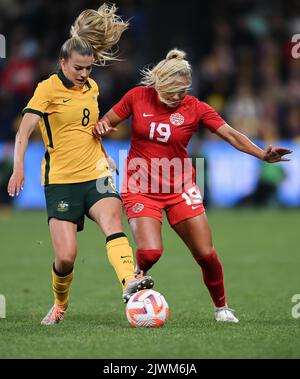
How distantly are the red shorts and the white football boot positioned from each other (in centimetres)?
80

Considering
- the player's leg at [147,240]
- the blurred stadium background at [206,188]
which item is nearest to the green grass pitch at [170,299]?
the blurred stadium background at [206,188]

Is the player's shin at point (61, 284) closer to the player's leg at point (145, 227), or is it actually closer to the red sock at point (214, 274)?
the player's leg at point (145, 227)

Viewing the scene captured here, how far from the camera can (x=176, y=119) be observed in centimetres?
730

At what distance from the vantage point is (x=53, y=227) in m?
7.13

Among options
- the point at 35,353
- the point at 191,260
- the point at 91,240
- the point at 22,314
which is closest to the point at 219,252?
the point at 191,260

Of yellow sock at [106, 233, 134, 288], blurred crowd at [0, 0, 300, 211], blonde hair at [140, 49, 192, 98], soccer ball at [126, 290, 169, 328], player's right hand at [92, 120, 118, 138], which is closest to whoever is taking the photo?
soccer ball at [126, 290, 169, 328]

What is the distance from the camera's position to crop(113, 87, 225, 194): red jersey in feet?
23.9

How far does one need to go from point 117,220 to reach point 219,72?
12340mm

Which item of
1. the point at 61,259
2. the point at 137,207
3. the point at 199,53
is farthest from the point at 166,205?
the point at 199,53

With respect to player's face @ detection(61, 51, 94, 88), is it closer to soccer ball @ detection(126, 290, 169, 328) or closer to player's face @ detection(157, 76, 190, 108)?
player's face @ detection(157, 76, 190, 108)

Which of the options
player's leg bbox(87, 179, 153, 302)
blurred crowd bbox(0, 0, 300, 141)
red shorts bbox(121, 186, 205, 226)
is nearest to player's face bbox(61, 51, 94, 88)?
player's leg bbox(87, 179, 153, 302)

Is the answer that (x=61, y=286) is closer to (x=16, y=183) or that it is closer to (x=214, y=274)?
(x=16, y=183)

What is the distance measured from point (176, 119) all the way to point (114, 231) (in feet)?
3.30

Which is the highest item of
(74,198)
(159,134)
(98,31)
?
(98,31)
